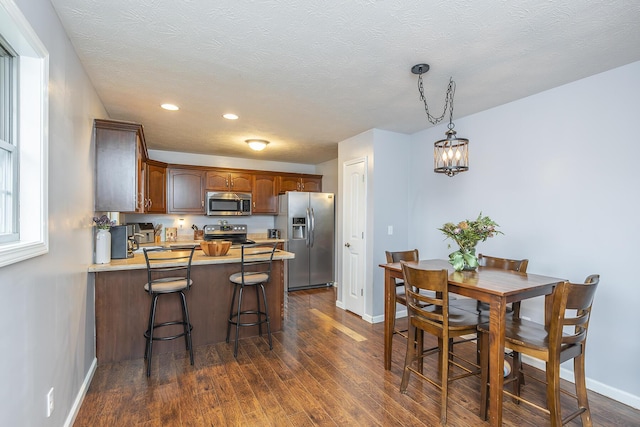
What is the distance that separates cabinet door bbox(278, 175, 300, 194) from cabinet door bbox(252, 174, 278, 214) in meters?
0.11

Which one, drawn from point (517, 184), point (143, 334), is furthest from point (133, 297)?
point (517, 184)

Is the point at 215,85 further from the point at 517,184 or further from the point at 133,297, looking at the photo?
Answer: the point at 517,184

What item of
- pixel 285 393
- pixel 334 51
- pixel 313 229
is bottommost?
pixel 285 393

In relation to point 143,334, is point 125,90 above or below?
above

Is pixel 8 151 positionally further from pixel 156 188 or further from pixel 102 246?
pixel 156 188

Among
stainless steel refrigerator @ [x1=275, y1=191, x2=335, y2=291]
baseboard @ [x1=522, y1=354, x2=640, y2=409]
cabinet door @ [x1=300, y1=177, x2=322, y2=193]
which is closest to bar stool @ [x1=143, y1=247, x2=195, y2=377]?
stainless steel refrigerator @ [x1=275, y1=191, x2=335, y2=291]

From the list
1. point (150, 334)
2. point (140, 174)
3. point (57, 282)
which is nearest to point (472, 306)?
point (150, 334)

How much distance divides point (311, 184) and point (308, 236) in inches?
50.1

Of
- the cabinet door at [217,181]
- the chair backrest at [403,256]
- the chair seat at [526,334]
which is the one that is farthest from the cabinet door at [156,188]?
the chair seat at [526,334]

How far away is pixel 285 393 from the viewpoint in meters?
2.36

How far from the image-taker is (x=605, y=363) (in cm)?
239

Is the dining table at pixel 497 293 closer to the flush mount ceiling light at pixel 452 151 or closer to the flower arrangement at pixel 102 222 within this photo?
the flush mount ceiling light at pixel 452 151

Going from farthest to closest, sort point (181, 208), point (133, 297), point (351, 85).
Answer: point (181, 208), point (133, 297), point (351, 85)

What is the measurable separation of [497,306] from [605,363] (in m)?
1.36
